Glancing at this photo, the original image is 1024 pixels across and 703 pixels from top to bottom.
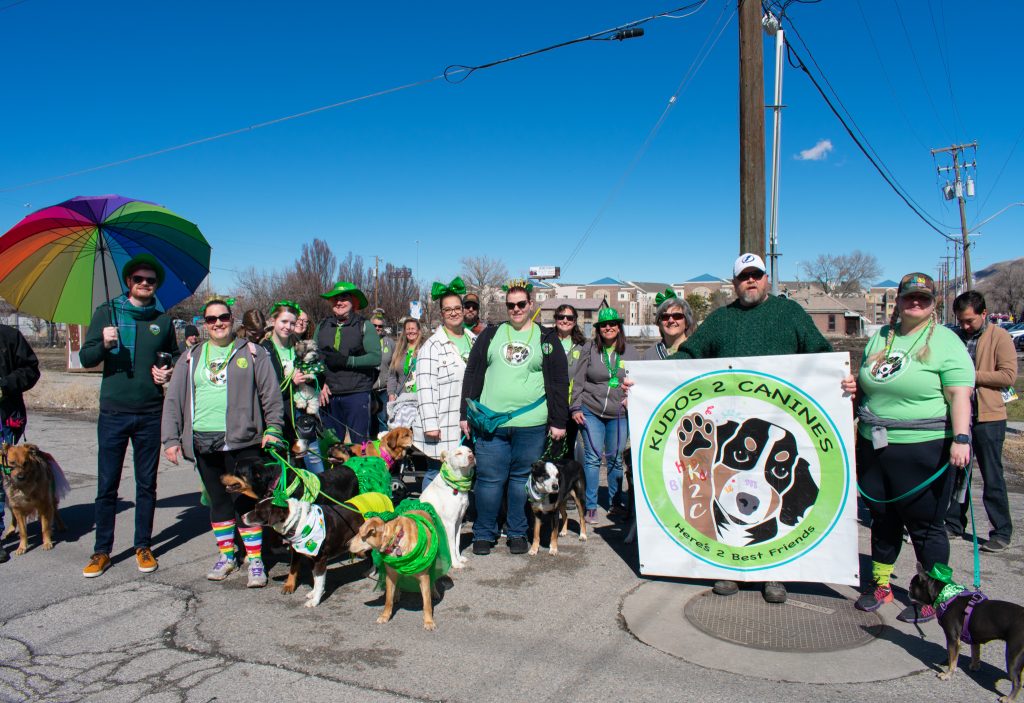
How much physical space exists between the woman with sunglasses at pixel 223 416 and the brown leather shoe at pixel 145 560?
0.47 m

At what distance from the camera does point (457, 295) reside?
5.82 metres

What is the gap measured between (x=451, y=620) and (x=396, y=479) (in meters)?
2.32

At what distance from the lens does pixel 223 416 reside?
4.80 m

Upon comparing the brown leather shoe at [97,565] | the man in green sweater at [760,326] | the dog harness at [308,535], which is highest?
the man in green sweater at [760,326]

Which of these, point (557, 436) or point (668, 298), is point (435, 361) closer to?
point (557, 436)

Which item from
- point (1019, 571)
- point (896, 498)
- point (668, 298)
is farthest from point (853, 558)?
point (668, 298)

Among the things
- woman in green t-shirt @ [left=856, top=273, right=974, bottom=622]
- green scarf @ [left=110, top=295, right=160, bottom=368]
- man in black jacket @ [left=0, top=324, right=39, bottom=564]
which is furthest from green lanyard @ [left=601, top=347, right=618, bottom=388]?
man in black jacket @ [left=0, top=324, right=39, bottom=564]

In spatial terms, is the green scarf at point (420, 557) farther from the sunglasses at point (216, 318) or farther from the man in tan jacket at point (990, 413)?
the man in tan jacket at point (990, 413)

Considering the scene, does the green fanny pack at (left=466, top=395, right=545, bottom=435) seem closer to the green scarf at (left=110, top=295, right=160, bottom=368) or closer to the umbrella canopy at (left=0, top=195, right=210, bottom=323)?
the green scarf at (left=110, top=295, right=160, bottom=368)

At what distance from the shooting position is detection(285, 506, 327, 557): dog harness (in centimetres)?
412

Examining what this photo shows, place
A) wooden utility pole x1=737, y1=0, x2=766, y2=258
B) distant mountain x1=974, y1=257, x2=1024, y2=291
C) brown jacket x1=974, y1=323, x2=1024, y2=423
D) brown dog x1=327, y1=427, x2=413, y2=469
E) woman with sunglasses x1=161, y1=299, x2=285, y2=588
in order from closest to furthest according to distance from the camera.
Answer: woman with sunglasses x1=161, y1=299, x2=285, y2=588 < brown jacket x1=974, y1=323, x2=1024, y2=423 < brown dog x1=327, y1=427, x2=413, y2=469 < wooden utility pole x1=737, y1=0, x2=766, y2=258 < distant mountain x1=974, y1=257, x2=1024, y2=291

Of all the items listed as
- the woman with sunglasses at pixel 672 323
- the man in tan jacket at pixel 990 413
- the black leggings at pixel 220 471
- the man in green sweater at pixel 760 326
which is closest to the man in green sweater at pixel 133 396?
the black leggings at pixel 220 471

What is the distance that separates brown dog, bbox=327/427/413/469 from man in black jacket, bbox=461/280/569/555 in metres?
0.75

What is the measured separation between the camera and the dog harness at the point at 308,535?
13.5ft
